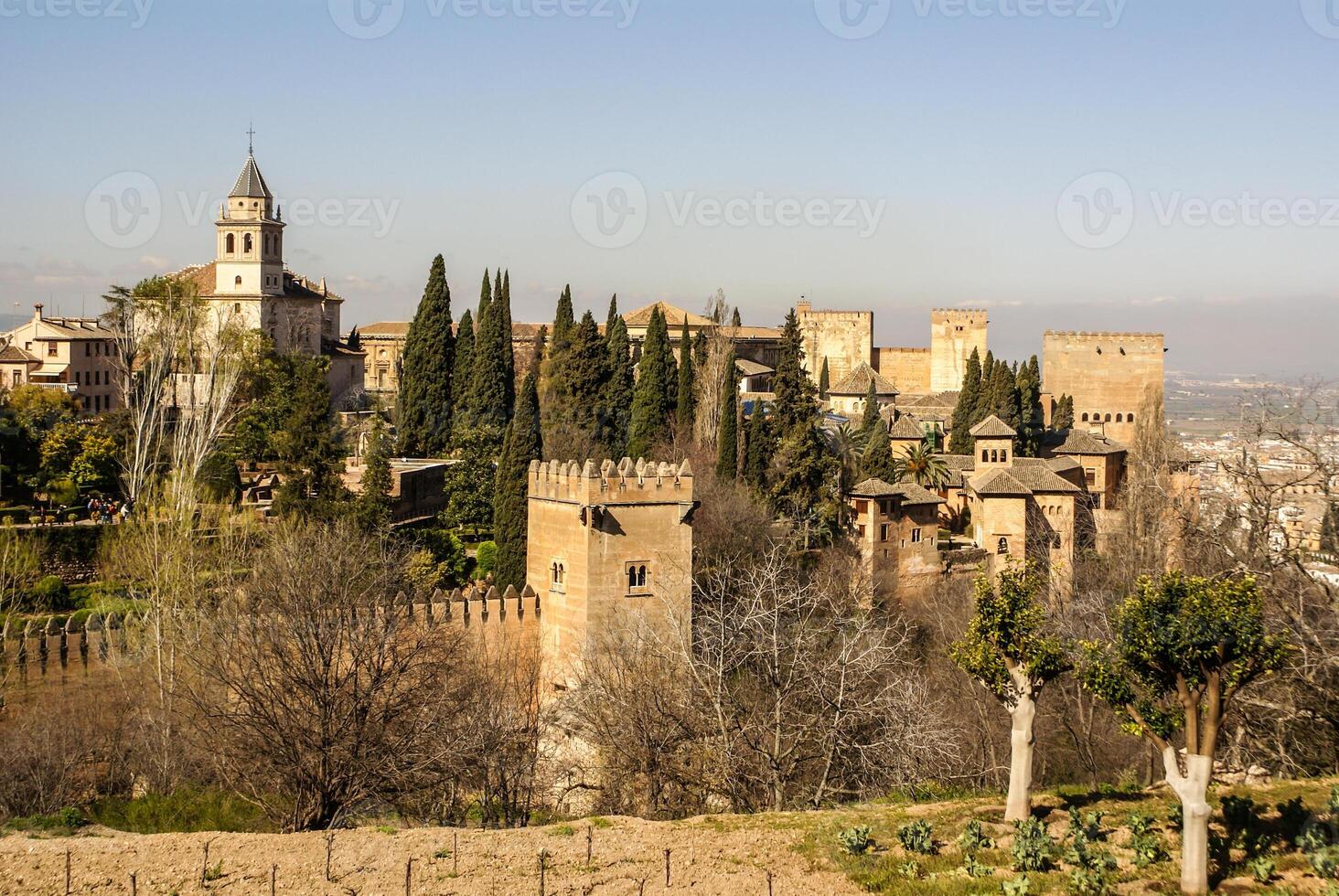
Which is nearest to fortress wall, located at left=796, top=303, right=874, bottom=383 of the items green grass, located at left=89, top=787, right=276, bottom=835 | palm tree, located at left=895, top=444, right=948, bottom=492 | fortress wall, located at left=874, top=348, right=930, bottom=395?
fortress wall, located at left=874, top=348, right=930, bottom=395

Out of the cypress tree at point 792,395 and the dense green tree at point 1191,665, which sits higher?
the cypress tree at point 792,395

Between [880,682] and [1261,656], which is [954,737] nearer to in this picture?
[880,682]

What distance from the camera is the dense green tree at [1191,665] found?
10586mm

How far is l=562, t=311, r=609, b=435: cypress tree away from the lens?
133 feet

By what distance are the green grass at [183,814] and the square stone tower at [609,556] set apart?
6.71 m

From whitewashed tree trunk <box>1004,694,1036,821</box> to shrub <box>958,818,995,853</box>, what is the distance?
54 centimetres

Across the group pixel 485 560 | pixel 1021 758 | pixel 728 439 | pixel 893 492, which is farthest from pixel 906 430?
pixel 1021 758

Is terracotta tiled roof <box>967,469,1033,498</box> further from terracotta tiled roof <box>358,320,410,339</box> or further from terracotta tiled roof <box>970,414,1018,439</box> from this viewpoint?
terracotta tiled roof <box>358,320,410,339</box>

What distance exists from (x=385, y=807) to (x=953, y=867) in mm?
8537

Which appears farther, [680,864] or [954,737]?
[954,737]

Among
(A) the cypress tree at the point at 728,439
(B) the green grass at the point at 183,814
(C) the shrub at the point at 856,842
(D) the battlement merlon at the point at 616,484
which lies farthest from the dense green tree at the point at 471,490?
(C) the shrub at the point at 856,842

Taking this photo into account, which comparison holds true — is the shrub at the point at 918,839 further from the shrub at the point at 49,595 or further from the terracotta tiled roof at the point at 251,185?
the terracotta tiled roof at the point at 251,185

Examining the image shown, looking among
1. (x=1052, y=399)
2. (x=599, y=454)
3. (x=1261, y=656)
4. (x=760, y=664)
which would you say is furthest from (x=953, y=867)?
(x=1052, y=399)

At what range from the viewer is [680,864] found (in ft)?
42.6
